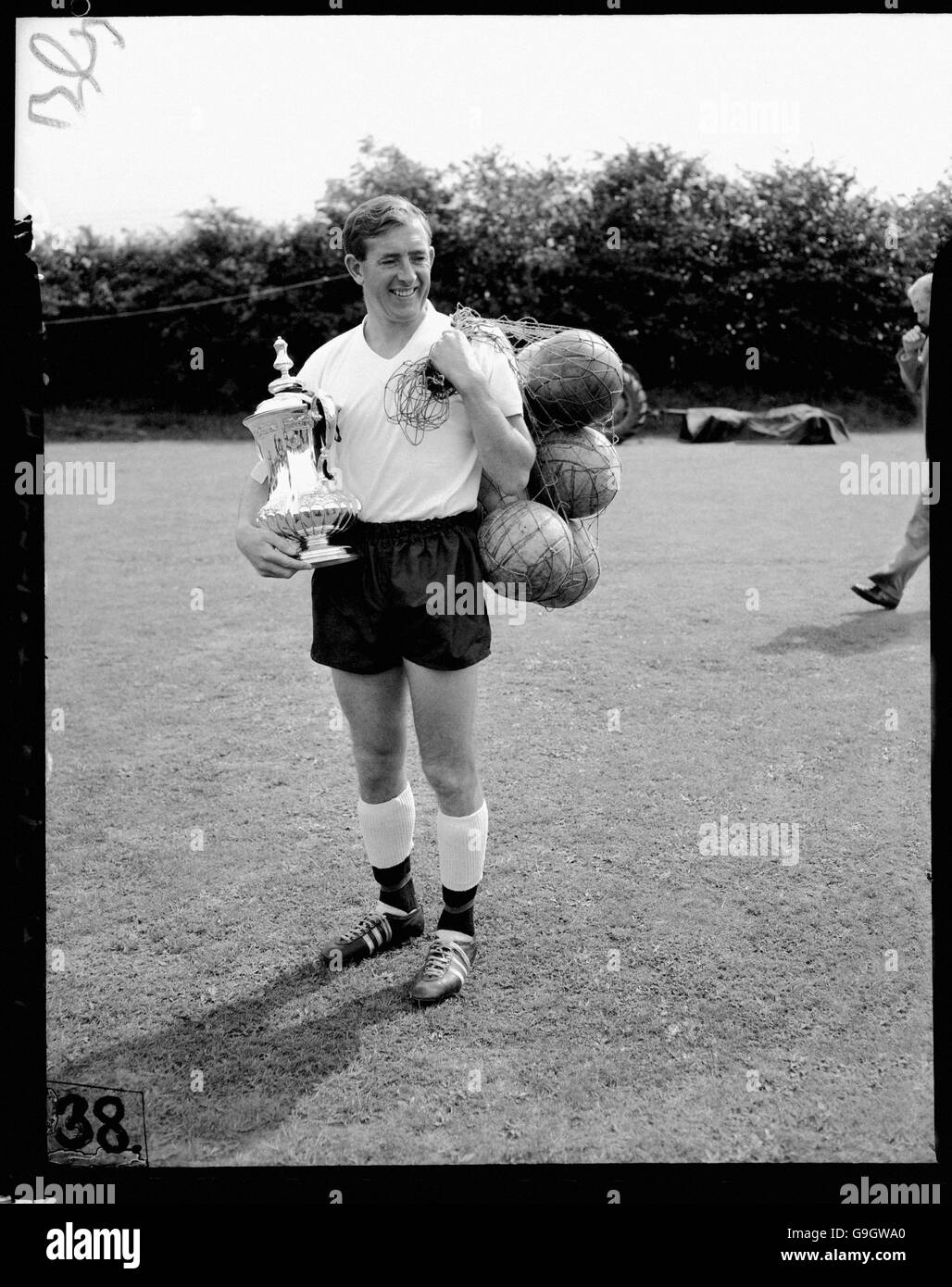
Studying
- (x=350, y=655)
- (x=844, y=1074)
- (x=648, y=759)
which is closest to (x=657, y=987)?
(x=844, y=1074)

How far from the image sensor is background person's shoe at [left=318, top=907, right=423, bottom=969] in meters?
3.22

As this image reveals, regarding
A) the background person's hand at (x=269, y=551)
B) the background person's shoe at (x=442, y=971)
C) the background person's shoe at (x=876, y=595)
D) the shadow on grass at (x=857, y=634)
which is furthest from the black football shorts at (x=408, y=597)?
the background person's shoe at (x=876, y=595)

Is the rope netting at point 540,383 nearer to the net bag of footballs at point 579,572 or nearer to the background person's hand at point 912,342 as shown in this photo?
the net bag of footballs at point 579,572

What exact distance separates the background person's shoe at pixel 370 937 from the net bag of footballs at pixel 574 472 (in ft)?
4.22

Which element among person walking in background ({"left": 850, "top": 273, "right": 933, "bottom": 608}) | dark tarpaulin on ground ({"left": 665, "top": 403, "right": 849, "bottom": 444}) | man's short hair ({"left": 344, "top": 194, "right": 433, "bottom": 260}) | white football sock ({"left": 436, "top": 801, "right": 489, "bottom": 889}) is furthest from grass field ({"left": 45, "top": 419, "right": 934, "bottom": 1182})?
dark tarpaulin on ground ({"left": 665, "top": 403, "right": 849, "bottom": 444})

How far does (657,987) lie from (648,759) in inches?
61.4

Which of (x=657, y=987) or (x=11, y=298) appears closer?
(x=11, y=298)

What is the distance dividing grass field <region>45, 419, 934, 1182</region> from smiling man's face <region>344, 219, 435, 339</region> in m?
1.78

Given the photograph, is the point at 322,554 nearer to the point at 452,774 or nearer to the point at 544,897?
the point at 452,774

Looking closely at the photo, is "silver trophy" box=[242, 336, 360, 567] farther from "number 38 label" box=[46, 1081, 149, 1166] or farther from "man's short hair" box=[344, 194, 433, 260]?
"number 38 label" box=[46, 1081, 149, 1166]

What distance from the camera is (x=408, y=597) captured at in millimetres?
2865

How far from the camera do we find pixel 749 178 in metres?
16.0
